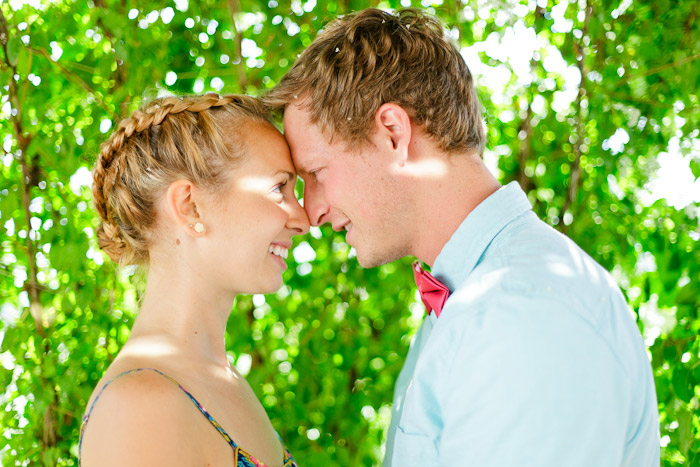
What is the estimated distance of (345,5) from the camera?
2227 mm

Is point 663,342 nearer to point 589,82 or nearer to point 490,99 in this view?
point 589,82

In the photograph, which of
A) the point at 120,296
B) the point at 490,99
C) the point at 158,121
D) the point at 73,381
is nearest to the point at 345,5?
the point at 490,99

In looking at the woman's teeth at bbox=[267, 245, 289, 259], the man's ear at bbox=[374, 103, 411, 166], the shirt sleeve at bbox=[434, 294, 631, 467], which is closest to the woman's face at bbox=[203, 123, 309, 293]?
the woman's teeth at bbox=[267, 245, 289, 259]

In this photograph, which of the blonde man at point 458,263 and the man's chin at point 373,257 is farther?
the man's chin at point 373,257

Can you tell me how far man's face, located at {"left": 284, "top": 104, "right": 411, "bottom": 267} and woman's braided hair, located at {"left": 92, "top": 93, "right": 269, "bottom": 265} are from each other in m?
0.14

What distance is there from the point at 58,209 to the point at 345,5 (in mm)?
1158

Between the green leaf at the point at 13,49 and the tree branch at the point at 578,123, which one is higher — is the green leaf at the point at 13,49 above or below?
above

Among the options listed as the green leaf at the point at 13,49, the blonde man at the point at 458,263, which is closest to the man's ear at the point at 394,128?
the blonde man at the point at 458,263

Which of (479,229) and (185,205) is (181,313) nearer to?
(185,205)

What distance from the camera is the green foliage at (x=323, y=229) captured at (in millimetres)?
1917

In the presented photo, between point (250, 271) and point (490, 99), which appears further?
point (490, 99)

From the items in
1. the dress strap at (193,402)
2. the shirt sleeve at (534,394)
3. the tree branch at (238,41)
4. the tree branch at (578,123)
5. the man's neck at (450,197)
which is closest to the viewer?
the shirt sleeve at (534,394)

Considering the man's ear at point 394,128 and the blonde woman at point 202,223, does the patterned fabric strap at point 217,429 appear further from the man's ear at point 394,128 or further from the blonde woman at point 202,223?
the man's ear at point 394,128

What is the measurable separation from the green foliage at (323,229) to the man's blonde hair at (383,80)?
436 millimetres
